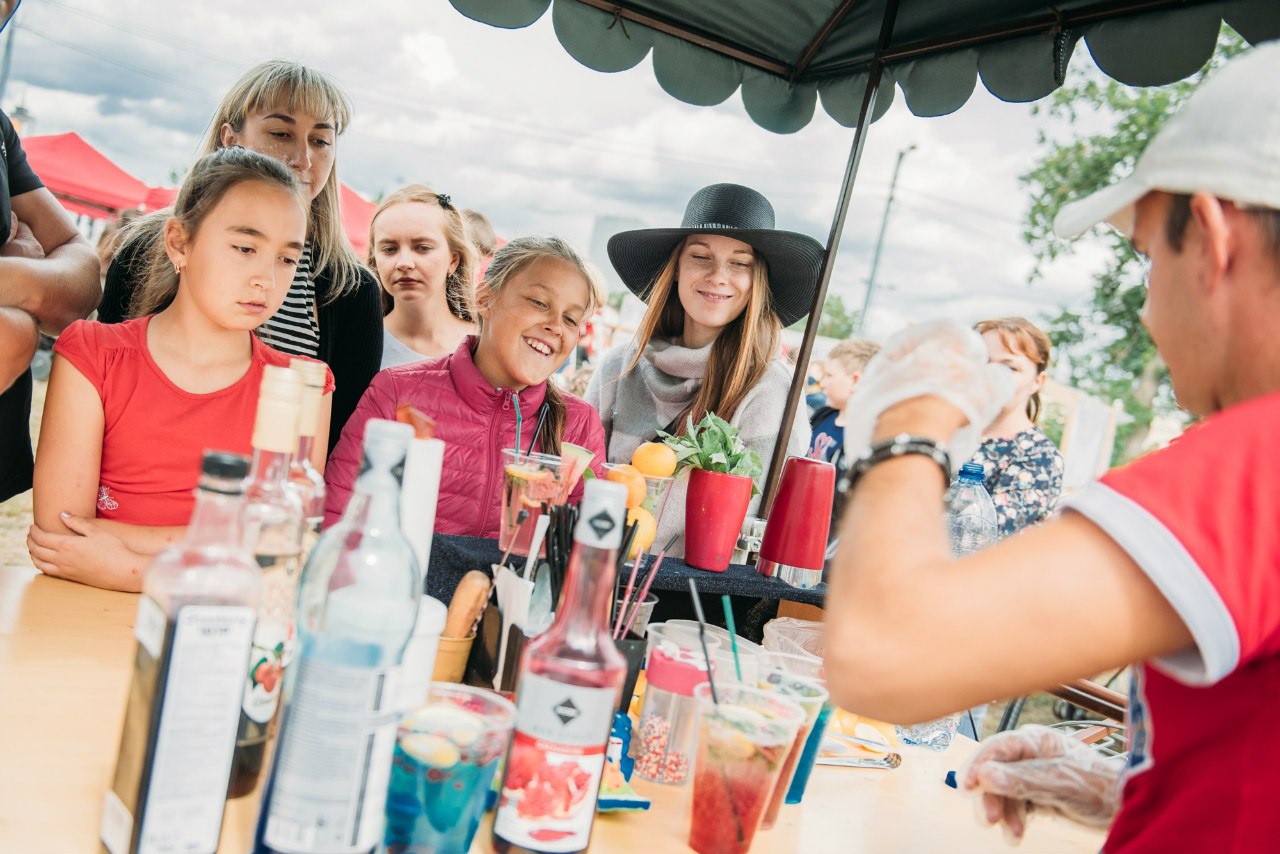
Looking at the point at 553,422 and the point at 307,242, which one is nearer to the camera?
the point at 553,422

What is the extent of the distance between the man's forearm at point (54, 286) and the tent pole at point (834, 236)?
1768 mm

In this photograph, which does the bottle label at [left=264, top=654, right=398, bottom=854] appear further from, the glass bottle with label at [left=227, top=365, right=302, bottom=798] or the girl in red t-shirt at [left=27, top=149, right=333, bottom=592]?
the girl in red t-shirt at [left=27, top=149, right=333, bottom=592]

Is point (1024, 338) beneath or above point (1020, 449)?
above

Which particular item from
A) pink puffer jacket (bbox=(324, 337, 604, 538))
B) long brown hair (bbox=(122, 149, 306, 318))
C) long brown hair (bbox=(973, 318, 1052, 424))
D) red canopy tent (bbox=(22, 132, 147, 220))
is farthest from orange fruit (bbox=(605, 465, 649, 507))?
red canopy tent (bbox=(22, 132, 147, 220))

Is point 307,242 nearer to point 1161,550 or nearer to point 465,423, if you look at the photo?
point 465,423

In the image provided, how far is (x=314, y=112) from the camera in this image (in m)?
2.57

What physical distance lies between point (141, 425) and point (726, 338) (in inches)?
64.6

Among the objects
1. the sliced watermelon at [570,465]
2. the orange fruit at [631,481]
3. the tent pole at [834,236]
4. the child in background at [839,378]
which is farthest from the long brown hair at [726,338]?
the child in background at [839,378]

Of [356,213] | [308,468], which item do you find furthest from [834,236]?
[356,213]

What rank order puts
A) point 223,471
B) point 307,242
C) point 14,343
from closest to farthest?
point 223,471, point 14,343, point 307,242

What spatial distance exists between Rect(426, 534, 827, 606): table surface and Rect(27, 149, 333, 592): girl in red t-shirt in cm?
59

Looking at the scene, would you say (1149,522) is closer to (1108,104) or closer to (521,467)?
(521,467)

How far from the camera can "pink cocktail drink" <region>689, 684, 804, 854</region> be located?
1.09 meters

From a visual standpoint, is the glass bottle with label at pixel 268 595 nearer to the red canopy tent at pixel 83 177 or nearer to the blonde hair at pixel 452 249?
the blonde hair at pixel 452 249
